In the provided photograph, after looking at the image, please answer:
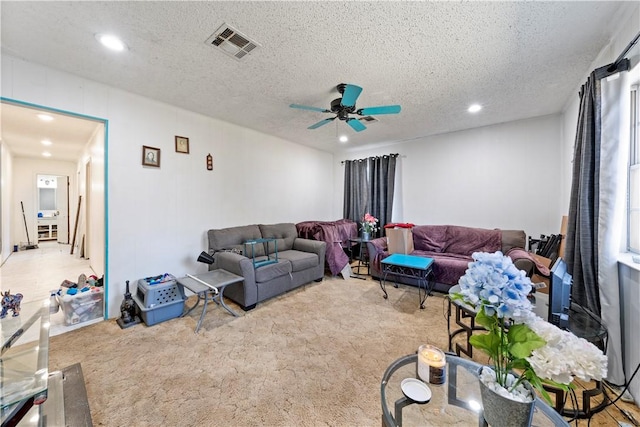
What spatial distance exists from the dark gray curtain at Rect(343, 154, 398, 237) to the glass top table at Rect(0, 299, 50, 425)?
14.9ft

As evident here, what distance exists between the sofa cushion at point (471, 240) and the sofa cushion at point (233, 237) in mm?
3024

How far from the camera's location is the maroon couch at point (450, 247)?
323 cm

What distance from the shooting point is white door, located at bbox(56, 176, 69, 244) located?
23.1 feet

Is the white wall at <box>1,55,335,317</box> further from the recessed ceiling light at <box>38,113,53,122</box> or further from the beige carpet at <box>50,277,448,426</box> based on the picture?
the recessed ceiling light at <box>38,113,53,122</box>

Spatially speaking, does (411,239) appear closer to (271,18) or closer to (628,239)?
(628,239)

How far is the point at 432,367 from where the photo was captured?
3.96 feet

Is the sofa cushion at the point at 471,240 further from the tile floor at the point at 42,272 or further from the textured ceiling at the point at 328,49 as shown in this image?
the tile floor at the point at 42,272

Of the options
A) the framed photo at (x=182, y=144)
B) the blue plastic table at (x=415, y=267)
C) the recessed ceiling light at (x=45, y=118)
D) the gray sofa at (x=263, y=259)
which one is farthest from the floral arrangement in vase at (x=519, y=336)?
the recessed ceiling light at (x=45, y=118)

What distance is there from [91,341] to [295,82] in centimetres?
312

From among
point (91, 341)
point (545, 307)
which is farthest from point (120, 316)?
point (545, 307)

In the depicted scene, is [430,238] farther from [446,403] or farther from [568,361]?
[568,361]

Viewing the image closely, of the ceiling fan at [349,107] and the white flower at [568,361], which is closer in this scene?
the white flower at [568,361]

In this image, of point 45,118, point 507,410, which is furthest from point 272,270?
point 45,118

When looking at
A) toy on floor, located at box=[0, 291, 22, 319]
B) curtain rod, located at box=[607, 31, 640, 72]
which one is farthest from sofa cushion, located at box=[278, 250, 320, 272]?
curtain rod, located at box=[607, 31, 640, 72]
